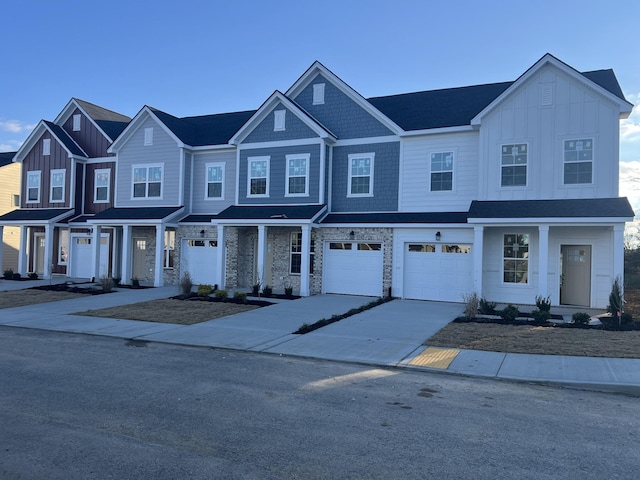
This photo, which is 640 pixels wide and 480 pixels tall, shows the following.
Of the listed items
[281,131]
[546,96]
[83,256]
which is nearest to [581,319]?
[546,96]

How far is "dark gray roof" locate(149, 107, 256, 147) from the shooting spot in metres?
22.7

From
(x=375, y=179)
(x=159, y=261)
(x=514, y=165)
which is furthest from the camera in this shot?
(x=159, y=261)

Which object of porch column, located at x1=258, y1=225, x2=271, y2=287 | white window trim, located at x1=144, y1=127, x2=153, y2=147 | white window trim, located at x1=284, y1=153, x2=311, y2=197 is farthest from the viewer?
white window trim, located at x1=144, y1=127, x2=153, y2=147

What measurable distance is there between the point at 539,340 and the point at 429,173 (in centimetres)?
897

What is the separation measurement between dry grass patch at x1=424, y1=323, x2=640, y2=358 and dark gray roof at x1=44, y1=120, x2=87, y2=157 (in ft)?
70.4

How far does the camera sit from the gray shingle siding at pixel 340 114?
1936 cm

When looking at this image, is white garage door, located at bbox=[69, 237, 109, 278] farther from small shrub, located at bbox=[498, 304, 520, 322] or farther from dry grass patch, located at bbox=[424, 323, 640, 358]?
small shrub, located at bbox=[498, 304, 520, 322]

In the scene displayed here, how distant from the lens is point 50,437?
5004 millimetres

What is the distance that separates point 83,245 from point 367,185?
15422 millimetres

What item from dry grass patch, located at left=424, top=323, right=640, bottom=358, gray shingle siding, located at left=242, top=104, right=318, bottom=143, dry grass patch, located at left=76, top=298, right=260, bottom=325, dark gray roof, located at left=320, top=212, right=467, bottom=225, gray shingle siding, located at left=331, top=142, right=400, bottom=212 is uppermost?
gray shingle siding, located at left=242, top=104, right=318, bottom=143

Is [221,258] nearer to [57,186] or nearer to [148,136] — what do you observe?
[148,136]

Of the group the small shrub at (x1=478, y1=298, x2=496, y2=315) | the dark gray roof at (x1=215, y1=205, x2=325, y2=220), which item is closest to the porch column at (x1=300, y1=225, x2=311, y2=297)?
the dark gray roof at (x1=215, y1=205, x2=325, y2=220)

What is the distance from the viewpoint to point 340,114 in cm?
2002

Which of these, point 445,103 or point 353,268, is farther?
point 445,103
